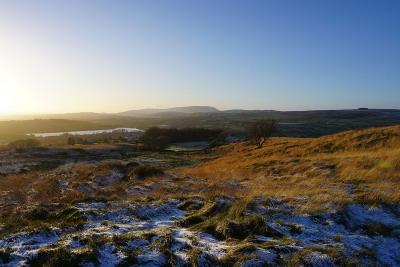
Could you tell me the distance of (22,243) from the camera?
32.3 ft

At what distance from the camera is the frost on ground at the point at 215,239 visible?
29.2 feet

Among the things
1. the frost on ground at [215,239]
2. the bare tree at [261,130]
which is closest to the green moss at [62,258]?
the frost on ground at [215,239]

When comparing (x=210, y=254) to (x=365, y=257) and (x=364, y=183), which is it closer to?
(x=365, y=257)

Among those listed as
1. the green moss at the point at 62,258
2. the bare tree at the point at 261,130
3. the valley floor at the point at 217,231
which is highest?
the green moss at the point at 62,258

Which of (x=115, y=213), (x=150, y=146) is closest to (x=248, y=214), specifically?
(x=115, y=213)

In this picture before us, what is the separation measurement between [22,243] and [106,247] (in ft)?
7.63

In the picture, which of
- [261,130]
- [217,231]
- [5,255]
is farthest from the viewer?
[261,130]

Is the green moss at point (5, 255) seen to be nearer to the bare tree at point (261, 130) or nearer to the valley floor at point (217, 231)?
the valley floor at point (217, 231)

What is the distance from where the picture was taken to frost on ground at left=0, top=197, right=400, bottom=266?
29.2ft

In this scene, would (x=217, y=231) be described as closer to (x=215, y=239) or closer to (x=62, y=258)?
(x=215, y=239)

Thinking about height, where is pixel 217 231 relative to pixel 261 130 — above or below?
above

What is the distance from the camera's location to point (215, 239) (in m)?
10.7

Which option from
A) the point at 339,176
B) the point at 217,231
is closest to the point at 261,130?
the point at 339,176

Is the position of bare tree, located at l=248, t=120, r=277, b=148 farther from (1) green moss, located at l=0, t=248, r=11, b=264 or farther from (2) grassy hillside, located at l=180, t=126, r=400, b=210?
(1) green moss, located at l=0, t=248, r=11, b=264
